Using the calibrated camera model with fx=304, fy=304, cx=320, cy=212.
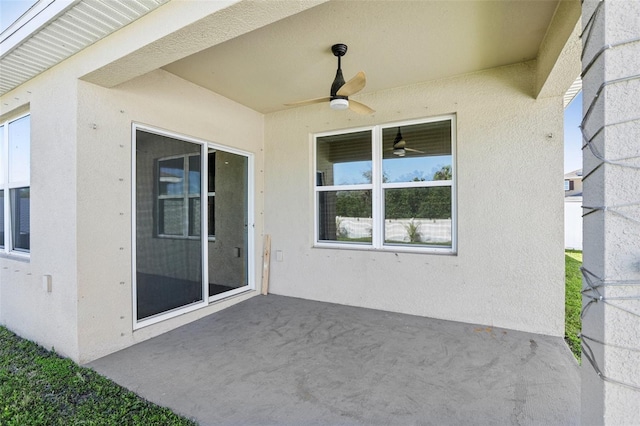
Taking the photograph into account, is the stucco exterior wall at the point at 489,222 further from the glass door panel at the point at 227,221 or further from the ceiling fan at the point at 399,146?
the glass door panel at the point at 227,221

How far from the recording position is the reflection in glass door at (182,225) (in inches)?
126

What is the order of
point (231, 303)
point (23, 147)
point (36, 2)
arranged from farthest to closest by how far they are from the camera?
point (231, 303), point (23, 147), point (36, 2)

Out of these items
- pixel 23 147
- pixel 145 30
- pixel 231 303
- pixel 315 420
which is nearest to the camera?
pixel 315 420

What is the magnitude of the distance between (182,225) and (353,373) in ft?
8.08

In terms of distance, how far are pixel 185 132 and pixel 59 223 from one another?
1534 millimetres

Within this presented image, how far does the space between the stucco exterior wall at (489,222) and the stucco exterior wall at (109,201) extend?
2176 mm

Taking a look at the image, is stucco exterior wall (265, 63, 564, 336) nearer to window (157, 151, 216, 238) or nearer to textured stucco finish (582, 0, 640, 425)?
window (157, 151, 216, 238)

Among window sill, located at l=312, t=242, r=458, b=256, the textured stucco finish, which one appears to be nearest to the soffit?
the textured stucco finish

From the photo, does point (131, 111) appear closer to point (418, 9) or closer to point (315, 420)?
point (418, 9)

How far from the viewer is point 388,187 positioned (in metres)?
4.11

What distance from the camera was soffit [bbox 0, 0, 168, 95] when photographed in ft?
6.63

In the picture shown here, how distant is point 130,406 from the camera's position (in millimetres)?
2059

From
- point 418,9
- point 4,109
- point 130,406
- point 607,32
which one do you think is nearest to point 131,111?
point 4,109

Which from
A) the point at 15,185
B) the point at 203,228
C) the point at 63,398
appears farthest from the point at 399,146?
the point at 15,185
